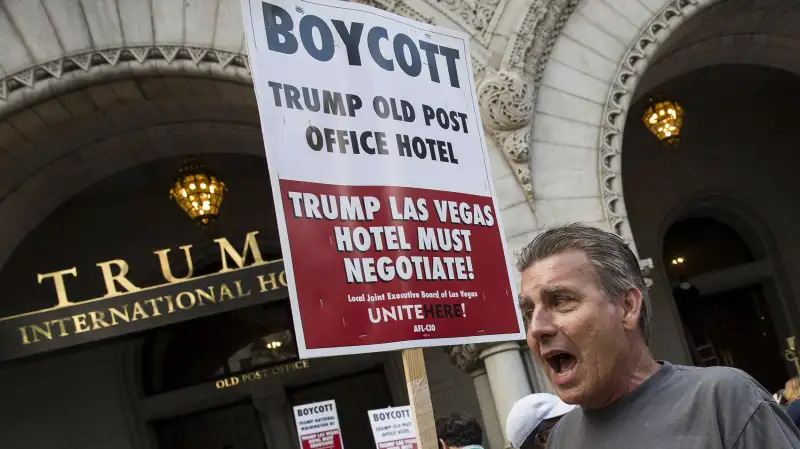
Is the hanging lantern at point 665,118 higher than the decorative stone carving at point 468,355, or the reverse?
the hanging lantern at point 665,118

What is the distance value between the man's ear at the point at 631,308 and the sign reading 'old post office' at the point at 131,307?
585 centimetres

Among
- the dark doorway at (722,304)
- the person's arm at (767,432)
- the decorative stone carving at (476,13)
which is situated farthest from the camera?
the dark doorway at (722,304)

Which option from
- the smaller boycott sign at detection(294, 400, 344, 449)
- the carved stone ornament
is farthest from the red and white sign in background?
the smaller boycott sign at detection(294, 400, 344, 449)

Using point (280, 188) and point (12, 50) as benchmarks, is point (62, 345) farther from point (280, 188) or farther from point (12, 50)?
point (280, 188)

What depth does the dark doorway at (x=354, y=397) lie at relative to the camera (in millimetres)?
10773

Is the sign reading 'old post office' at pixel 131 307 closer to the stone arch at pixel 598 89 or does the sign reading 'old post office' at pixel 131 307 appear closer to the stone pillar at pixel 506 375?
the stone pillar at pixel 506 375

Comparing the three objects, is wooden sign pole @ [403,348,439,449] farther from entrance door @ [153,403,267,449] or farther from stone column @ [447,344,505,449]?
entrance door @ [153,403,267,449]

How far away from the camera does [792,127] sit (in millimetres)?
12078

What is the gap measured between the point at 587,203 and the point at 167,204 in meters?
5.82

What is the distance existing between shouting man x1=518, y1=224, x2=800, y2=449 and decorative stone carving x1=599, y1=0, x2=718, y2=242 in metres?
5.05

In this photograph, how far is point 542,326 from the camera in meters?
1.69

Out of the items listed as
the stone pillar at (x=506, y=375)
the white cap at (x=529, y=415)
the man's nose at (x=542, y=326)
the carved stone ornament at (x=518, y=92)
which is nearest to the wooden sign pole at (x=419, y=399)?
the white cap at (x=529, y=415)

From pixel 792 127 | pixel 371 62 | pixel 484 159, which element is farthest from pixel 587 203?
pixel 792 127

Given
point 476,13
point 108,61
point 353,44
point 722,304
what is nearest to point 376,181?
point 353,44
